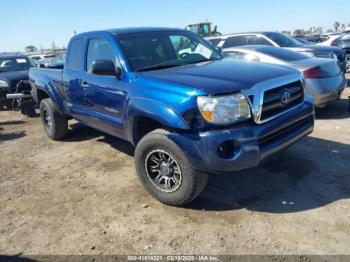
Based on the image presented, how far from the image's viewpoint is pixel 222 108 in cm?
334

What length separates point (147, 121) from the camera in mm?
4113

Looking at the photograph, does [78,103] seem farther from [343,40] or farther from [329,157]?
[343,40]

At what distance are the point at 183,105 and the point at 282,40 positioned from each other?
288 inches

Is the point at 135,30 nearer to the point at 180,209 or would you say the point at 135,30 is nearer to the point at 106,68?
the point at 106,68

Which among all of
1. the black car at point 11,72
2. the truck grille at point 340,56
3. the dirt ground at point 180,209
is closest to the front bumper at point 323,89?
the dirt ground at point 180,209

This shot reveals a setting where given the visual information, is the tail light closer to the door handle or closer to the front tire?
the door handle

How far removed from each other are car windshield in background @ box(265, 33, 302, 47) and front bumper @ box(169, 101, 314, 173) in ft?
21.5

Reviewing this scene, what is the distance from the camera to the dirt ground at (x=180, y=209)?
3254 millimetres

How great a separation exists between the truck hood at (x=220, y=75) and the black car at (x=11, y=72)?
289 inches

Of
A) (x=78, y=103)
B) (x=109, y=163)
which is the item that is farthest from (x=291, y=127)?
(x=78, y=103)

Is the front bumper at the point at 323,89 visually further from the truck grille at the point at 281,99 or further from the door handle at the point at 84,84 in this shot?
the door handle at the point at 84,84

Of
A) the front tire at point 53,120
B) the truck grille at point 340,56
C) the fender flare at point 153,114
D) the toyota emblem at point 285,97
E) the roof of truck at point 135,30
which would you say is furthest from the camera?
the truck grille at point 340,56

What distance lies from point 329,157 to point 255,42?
572 centimetres

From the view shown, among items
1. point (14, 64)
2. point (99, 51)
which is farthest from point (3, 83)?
point (99, 51)
